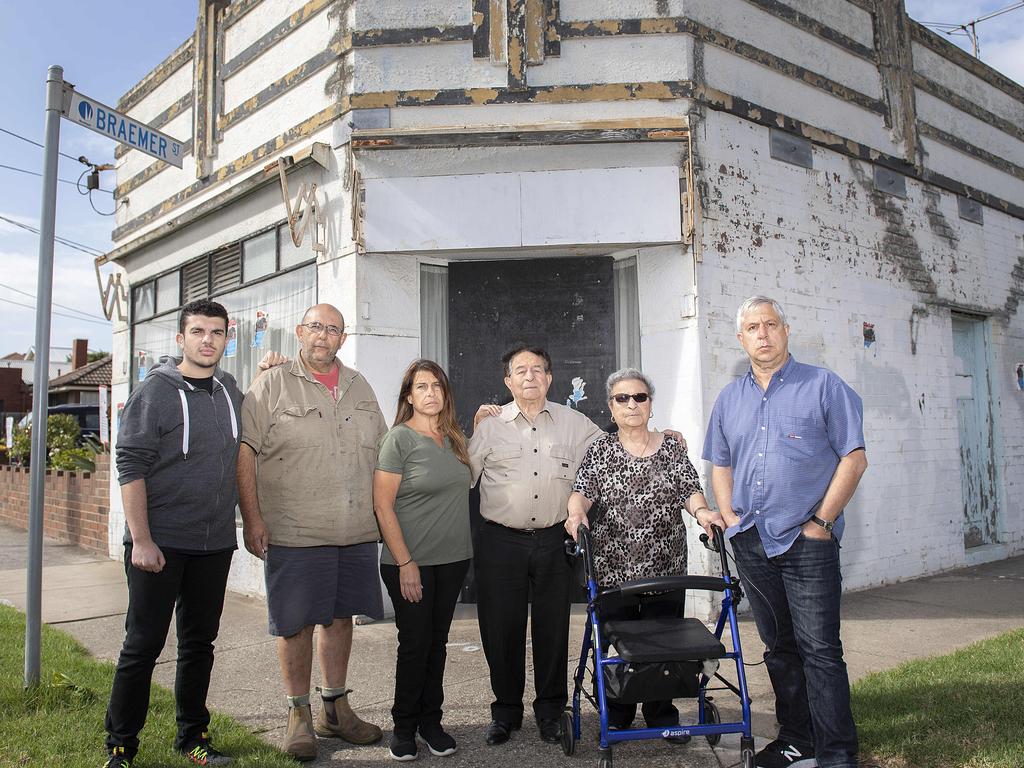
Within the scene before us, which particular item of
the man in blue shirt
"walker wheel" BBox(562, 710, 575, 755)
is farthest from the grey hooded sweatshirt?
the man in blue shirt

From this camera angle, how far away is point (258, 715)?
14.7 feet

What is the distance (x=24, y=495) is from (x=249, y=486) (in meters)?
12.3

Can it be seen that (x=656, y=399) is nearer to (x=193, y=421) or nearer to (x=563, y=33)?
(x=563, y=33)

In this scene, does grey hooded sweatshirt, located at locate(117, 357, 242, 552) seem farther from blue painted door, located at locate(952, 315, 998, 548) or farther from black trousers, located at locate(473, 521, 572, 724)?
blue painted door, located at locate(952, 315, 998, 548)

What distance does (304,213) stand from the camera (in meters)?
7.20

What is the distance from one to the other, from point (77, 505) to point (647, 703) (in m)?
10.2

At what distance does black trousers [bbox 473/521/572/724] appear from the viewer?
399 cm

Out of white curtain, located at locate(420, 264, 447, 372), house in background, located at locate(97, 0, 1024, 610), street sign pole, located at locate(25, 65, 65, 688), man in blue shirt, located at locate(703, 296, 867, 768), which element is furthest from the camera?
white curtain, located at locate(420, 264, 447, 372)

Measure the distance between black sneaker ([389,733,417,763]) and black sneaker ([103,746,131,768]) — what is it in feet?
3.77

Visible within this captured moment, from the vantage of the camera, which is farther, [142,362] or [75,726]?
[142,362]

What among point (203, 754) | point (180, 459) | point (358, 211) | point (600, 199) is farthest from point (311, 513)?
point (600, 199)

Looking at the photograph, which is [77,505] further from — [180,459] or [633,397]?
[633,397]

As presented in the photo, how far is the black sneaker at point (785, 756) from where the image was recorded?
3.63 meters

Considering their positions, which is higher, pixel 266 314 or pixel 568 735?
pixel 266 314
